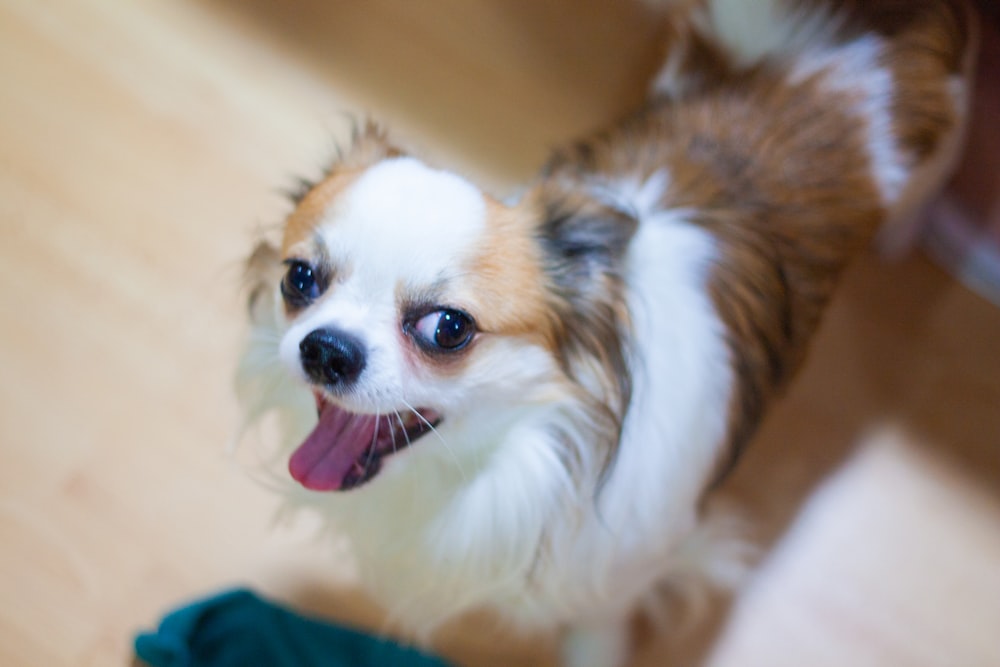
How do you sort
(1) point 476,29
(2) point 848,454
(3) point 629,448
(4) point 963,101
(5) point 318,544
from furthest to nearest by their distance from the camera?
1. (1) point 476,29
2. (2) point 848,454
3. (5) point 318,544
4. (4) point 963,101
5. (3) point 629,448

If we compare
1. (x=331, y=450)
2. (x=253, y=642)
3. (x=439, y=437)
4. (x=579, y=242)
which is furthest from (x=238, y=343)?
(x=579, y=242)

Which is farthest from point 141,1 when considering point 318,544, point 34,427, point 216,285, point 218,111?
point 318,544

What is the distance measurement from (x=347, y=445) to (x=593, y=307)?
380 mm

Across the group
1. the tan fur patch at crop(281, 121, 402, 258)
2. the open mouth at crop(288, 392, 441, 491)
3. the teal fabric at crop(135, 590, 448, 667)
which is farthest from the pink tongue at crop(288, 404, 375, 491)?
the teal fabric at crop(135, 590, 448, 667)

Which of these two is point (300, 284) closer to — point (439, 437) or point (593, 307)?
point (439, 437)

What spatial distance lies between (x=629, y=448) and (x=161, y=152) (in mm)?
1452

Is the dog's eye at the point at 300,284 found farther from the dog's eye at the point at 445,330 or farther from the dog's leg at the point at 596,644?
the dog's leg at the point at 596,644

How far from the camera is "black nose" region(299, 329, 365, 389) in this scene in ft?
3.13

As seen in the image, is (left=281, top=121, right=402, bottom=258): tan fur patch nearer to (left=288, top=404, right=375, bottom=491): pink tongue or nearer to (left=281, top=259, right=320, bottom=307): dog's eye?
(left=281, top=259, right=320, bottom=307): dog's eye

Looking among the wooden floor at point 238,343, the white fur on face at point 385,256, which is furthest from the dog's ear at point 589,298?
the wooden floor at point 238,343

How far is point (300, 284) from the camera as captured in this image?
1060 mm

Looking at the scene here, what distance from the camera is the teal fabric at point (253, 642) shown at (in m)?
1.55

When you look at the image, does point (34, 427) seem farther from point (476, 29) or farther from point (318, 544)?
point (476, 29)

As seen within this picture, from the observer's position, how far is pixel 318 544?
5.49 ft
